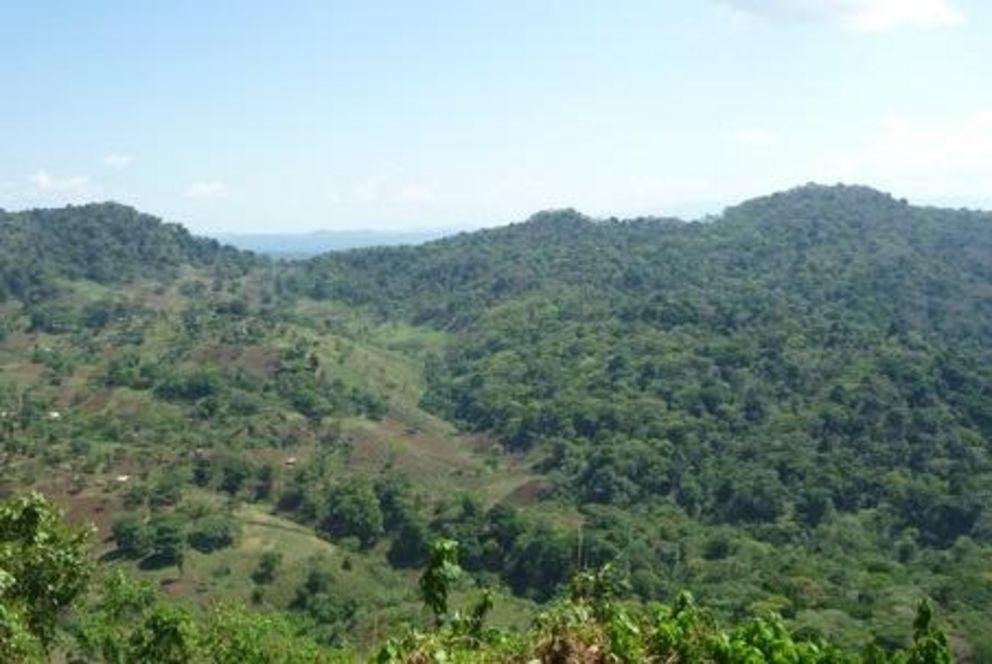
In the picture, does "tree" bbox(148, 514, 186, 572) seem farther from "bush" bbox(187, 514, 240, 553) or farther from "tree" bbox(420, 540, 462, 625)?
"tree" bbox(420, 540, 462, 625)

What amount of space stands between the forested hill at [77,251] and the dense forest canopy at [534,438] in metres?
0.82

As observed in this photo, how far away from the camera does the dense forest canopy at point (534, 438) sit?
250 ft

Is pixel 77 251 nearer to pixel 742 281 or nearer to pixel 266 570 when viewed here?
pixel 742 281

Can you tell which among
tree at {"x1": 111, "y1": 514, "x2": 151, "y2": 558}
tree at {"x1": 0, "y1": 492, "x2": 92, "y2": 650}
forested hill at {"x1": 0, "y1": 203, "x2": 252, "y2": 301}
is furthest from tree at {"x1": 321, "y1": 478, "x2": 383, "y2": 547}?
forested hill at {"x1": 0, "y1": 203, "x2": 252, "y2": 301}

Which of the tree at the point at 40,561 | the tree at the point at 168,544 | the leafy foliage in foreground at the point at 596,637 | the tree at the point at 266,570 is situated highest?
the leafy foliage in foreground at the point at 596,637

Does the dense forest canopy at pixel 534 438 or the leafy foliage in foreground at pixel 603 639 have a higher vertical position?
the leafy foliage in foreground at pixel 603 639

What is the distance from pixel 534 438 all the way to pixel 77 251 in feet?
332

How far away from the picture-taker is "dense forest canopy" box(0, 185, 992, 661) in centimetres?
7612

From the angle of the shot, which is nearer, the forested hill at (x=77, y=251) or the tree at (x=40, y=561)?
the tree at (x=40, y=561)

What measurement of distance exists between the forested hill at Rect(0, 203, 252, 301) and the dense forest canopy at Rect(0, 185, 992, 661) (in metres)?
0.82

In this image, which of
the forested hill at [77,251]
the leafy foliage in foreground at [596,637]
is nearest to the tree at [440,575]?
the leafy foliage in foreground at [596,637]

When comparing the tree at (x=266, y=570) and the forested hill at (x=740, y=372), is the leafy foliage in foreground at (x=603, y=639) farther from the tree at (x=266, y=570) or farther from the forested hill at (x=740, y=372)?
the forested hill at (x=740, y=372)

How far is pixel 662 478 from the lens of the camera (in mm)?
97875

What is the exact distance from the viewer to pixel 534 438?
376 feet
